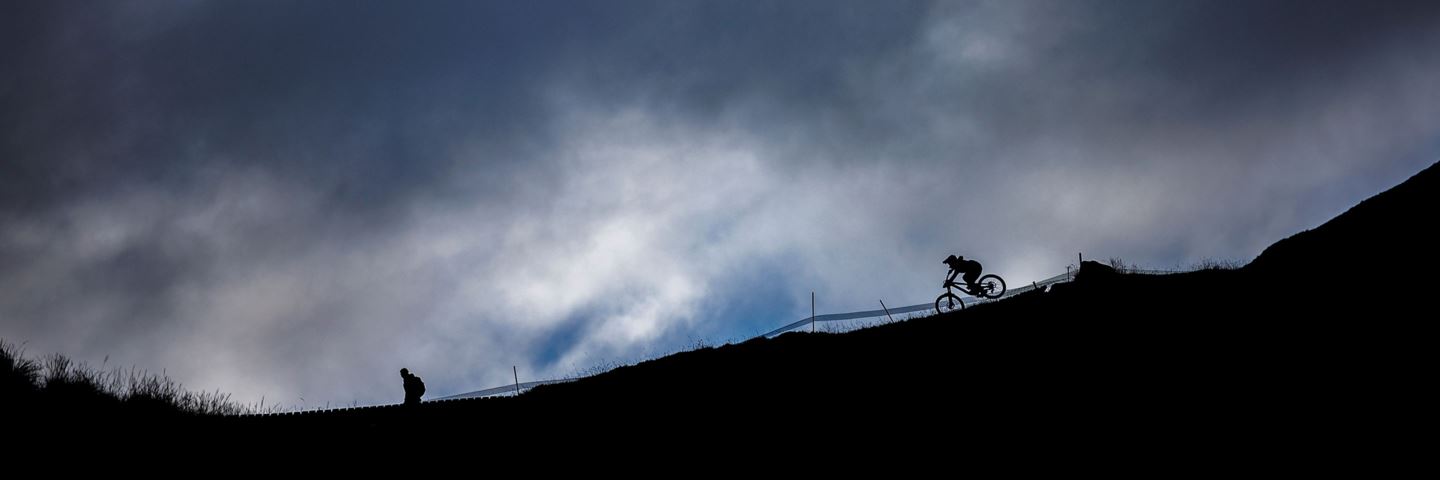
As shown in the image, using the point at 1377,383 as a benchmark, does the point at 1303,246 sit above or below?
above

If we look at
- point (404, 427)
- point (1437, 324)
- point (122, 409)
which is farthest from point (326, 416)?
point (1437, 324)

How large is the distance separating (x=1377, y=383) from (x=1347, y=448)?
2.18m

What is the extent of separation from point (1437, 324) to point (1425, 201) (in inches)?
246

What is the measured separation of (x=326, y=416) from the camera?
17.2 meters

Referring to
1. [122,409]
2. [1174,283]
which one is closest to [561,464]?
[122,409]

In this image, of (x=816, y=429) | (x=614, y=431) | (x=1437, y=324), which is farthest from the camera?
(x=614, y=431)

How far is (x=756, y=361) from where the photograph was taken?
21062 mm

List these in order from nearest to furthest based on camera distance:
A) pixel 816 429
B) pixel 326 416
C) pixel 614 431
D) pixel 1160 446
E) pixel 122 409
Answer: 1. pixel 1160 446
2. pixel 816 429
3. pixel 614 431
4. pixel 326 416
5. pixel 122 409

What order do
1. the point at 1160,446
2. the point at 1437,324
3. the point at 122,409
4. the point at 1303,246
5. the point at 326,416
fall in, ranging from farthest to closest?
1. the point at 122,409
2. the point at 1303,246
3. the point at 326,416
4. the point at 1437,324
5. the point at 1160,446

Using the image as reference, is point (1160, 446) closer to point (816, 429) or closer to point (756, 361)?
point (816, 429)

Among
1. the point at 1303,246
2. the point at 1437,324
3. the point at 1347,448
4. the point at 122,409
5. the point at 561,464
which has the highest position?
the point at 122,409

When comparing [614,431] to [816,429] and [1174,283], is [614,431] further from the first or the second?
[1174,283]

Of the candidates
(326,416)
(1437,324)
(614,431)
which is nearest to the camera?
(1437,324)

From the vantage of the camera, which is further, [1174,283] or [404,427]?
[1174,283]
